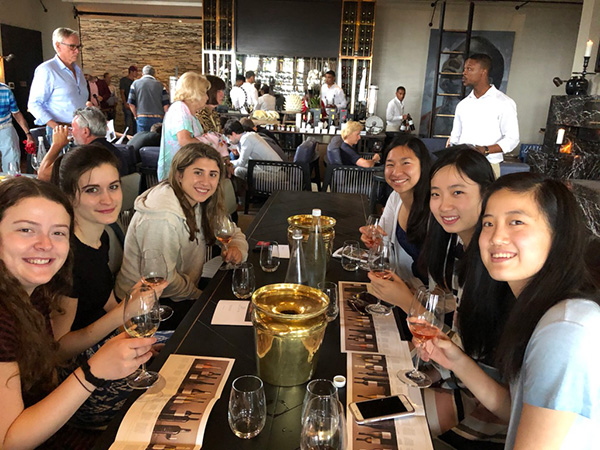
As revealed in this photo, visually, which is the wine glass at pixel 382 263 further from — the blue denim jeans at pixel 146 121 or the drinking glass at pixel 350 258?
the blue denim jeans at pixel 146 121

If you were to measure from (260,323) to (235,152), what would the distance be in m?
4.91

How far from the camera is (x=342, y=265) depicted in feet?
6.95

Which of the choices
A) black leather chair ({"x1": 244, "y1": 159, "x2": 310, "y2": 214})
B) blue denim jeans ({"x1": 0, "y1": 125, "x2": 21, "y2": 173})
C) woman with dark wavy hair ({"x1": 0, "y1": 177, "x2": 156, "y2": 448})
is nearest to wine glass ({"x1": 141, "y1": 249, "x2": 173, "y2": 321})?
woman with dark wavy hair ({"x1": 0, "y1": 177, "x2": 156, "y2": 448})

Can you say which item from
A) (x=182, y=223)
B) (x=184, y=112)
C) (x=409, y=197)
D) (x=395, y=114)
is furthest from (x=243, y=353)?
(x=395, y=114)

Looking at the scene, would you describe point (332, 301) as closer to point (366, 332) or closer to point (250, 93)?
point (366, 332)

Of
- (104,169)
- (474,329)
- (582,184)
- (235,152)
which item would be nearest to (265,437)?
(474,329)

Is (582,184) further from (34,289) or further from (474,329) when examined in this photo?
(34,289)

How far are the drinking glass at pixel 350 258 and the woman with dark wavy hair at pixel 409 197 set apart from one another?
24 cm

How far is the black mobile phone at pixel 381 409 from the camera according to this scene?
1.13 metres

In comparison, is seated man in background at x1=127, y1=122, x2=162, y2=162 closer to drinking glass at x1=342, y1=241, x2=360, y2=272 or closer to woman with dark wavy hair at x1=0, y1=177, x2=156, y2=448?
drinking glass at x1=342, y1=241, x2=360, y2=272

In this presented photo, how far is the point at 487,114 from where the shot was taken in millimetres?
4398

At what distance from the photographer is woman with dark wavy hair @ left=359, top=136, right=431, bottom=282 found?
8.09 feet

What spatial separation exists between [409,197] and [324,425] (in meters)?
1.87

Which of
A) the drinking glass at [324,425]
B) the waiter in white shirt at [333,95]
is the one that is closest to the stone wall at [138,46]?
the waiter in white shirt at [333,95]
